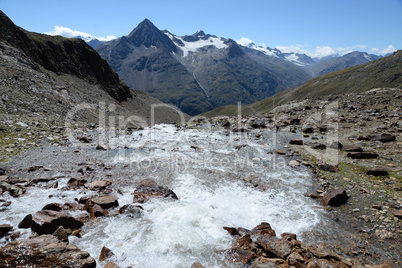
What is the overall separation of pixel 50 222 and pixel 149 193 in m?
5.57

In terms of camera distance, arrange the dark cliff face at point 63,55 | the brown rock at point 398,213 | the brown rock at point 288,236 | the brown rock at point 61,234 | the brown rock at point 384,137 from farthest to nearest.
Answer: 1. the dark cliff face at point 63,55
2. the brown rock at point 384,137
3. the brown rock at point 398,213
4. the brown rock at point 288,236
5. the brown rock at point 61,234

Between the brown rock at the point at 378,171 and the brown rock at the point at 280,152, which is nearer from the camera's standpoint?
the brown rock at the point at 378,171

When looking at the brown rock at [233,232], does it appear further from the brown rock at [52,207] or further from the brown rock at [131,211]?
the brown rock at [52,207]

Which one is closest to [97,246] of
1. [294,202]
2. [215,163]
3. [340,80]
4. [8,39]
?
[294,202]

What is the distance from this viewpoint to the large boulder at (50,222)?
29.1ft

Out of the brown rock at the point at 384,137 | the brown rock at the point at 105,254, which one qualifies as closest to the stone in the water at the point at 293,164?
the brown rock at the point at 384,137

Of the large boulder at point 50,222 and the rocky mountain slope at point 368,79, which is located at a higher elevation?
the rocky mountain slope at point 368,79

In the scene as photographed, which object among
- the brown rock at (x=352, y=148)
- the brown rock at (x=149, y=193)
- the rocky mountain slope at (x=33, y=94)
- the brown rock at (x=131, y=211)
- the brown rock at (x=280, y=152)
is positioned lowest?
the brown rock at (x=131, y=211)

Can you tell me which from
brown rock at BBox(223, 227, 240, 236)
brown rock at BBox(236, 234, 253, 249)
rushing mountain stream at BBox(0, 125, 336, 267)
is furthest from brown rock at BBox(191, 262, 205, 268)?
brown rock at BBox(223, 227, 240, 236)

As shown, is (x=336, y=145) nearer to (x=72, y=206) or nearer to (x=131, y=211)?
(x=131, y=211)

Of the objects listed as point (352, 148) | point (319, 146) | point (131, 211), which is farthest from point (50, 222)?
point (352, 148)

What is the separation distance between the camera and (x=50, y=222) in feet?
29.8

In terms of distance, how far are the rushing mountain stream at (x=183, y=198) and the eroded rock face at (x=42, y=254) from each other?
0.80 metres

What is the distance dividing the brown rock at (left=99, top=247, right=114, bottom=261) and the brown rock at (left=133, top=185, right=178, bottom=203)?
4.45m
